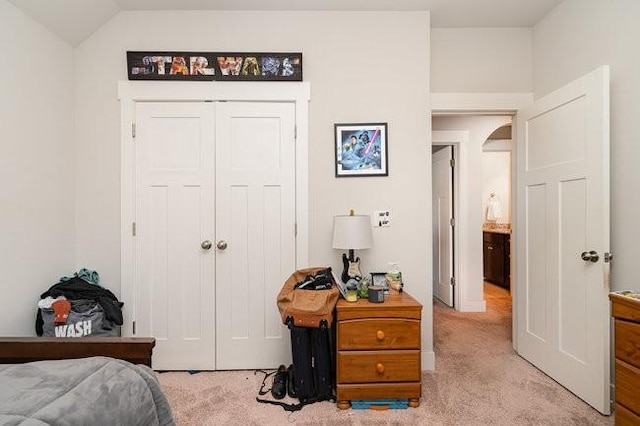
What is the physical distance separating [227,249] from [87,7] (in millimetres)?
1942

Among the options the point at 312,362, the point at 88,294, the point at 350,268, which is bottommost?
the point at 312,362

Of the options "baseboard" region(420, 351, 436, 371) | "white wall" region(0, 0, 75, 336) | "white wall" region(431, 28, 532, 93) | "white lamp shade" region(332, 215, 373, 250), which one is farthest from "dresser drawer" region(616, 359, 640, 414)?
"white wall" region(0, 0, 75, 336)

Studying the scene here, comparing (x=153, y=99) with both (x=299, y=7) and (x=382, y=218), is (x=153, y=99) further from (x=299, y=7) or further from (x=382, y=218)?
(x=382, y=218)

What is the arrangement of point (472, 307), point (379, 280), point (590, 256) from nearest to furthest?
point (590, 256)
point (379, 280)
point (472, 307)

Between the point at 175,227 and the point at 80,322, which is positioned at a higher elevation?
the point at 175,227

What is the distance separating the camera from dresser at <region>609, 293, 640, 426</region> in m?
1.38

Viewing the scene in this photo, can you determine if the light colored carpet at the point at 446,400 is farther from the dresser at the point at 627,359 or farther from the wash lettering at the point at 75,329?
the wash lettering at the point at 75,329

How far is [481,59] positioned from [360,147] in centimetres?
131

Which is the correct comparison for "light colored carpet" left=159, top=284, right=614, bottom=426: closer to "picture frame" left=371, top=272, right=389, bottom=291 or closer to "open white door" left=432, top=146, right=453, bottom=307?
"picture frame" left=371, top=272, right=389, bottom=291

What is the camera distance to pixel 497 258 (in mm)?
5055

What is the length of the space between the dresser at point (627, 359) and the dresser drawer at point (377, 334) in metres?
0.92

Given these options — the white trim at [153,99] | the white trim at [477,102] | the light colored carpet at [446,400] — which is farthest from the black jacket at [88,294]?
the white trim at [477,102]

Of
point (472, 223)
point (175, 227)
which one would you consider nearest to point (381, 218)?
point (175, 227)

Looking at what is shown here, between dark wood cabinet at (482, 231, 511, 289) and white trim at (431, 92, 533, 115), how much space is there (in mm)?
2821
